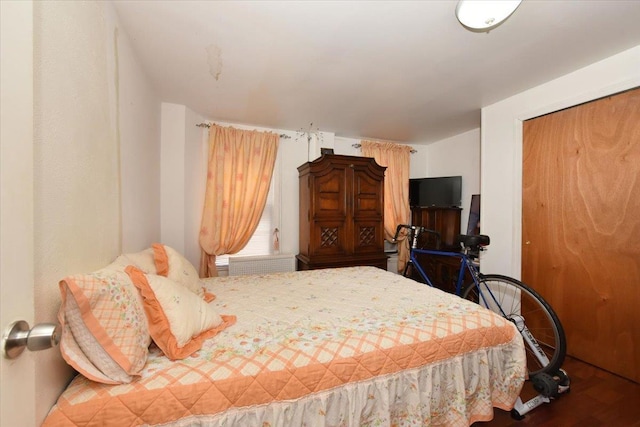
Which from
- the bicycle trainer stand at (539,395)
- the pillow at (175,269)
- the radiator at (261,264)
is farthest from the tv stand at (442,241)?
the pillow at (175,269)

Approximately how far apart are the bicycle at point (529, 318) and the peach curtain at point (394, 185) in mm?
802

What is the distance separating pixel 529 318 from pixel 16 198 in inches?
139

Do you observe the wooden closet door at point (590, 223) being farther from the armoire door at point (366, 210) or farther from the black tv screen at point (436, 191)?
the armoire door at point (366, 210)

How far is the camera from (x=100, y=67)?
4.14 ft

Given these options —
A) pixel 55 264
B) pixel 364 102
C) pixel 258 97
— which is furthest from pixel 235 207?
pixel 55 264

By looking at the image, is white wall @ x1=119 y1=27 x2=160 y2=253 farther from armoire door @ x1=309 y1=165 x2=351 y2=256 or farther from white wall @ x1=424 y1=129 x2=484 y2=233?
white wall @ x1=424 y1=129 x2=484 y2=233

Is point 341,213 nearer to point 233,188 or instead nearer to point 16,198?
point 233,188

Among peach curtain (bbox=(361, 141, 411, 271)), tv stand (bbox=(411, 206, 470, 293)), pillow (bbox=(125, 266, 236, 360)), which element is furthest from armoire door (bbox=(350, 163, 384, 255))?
pillow (bbox=(125, 266, 236, 360))

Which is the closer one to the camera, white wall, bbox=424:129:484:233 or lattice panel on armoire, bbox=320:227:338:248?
lattice panel on armoire, bbox=320:227:338:248

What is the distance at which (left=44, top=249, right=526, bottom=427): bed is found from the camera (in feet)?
2.94

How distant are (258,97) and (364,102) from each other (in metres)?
1.12

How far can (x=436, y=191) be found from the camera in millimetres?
3844

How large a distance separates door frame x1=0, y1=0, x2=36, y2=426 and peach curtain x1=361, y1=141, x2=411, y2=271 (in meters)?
3.71

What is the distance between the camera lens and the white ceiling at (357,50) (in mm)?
1485
